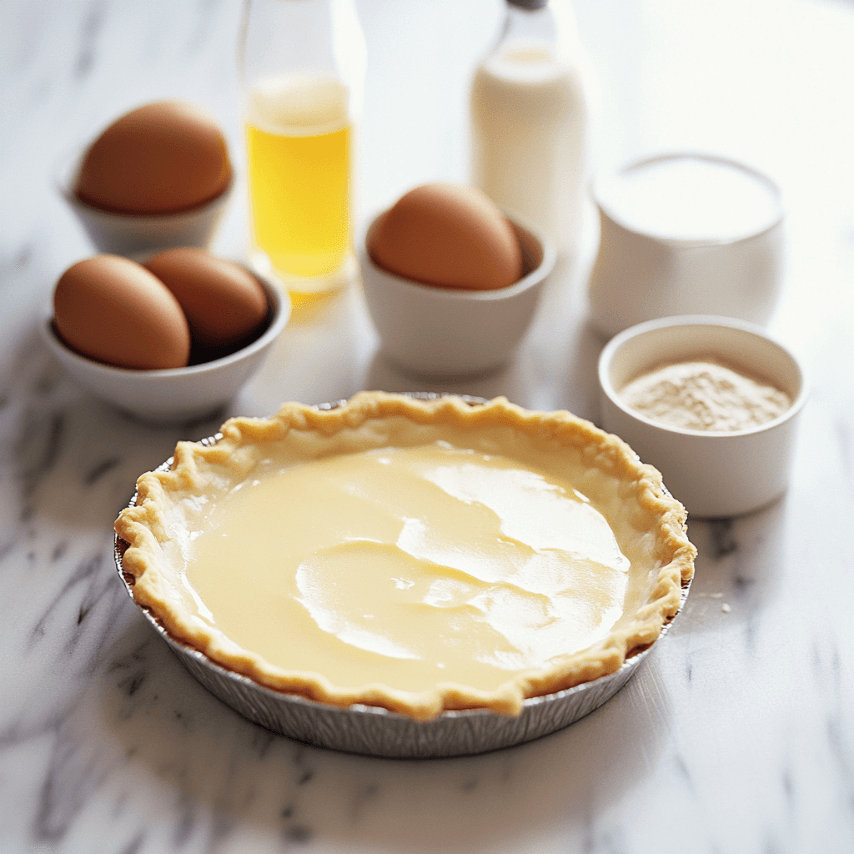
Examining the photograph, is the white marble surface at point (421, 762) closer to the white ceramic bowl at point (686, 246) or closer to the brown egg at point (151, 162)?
the white ceramic bowl at point (686, 246)

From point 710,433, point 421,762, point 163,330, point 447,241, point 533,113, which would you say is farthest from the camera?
point 533,113

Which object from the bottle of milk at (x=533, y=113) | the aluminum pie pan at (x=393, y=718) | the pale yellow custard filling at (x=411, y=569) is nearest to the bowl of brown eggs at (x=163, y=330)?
the pale yellow custard filling at (x=411, y=569)

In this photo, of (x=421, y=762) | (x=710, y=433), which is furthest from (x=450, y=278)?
(x=421, y=762)

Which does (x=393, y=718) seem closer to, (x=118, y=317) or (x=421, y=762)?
(x=421, y=762)

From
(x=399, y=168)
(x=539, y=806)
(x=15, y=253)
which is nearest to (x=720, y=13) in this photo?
(x=399, y=168)

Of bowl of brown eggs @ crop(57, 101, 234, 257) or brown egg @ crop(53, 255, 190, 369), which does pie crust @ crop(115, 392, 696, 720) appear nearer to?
brown egg @ crop(53, 255, 190, 369)
